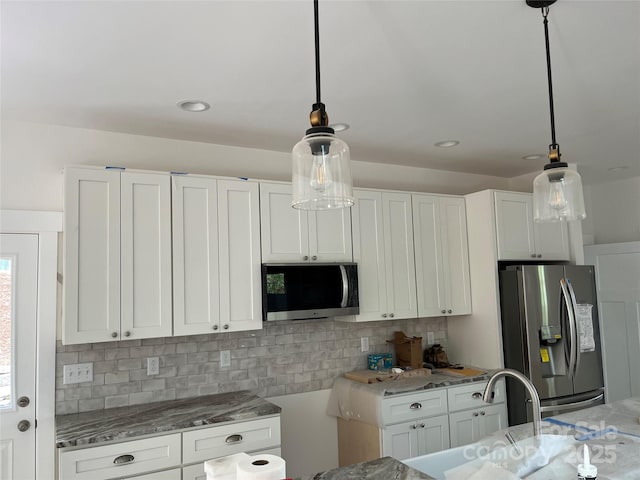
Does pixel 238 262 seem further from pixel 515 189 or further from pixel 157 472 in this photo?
pixel 515 189

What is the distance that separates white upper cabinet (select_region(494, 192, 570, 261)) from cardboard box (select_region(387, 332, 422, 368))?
0.93 metres

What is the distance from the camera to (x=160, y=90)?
8.64 feet

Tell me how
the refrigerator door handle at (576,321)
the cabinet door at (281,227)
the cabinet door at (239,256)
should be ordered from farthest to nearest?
the refrigerator door handle at (576,321), the cabinet door at (281,227), the cabinet door at (239,256)

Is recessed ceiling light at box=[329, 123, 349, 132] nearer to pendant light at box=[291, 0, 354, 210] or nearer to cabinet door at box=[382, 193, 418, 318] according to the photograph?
cabinet door at box=[382, 193, 418, 318]

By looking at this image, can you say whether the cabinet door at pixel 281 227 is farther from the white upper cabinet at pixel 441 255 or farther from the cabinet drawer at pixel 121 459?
the cabinet drawer at pixel 121 459

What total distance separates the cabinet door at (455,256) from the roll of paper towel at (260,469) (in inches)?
114

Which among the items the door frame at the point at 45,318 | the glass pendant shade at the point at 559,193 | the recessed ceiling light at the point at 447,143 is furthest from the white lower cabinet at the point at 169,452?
the recessed ceiling light at the point at 447,143

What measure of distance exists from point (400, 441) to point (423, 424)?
0.21 m

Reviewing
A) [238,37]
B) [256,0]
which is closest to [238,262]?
[238,37]

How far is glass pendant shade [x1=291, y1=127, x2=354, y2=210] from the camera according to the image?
4.86ft

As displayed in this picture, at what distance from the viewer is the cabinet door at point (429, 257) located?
13.1 ft

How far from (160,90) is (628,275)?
Answer: 14.4ft

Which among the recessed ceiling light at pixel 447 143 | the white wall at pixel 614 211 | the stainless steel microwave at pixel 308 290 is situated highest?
the recessed ceiling light at pixel 447 143

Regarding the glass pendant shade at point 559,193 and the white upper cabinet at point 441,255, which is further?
the white upper cabinet at point 441,255
